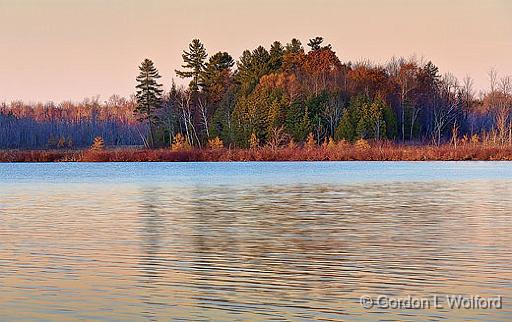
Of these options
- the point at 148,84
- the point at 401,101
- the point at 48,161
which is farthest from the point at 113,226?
the point at 148,84

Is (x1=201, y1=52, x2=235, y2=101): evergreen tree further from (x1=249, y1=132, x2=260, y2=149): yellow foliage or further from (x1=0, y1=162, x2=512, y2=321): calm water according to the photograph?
(x1=0, y1=162, x2=512, y2=321): calm water

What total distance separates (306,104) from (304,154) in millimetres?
13046

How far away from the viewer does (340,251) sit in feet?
56.0

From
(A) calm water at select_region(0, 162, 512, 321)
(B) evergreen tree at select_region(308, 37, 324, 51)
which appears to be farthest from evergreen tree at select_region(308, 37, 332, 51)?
(A) calm water at select_region(0, 162, 512, 321)

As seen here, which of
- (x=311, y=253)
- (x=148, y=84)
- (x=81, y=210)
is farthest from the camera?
(x=148, y=84)

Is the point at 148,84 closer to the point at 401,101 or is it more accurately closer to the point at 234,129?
the point at 234,129

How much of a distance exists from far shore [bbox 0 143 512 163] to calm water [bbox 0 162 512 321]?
40.7 meters

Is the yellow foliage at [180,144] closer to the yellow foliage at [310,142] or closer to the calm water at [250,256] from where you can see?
the yellow foliage at [310,142]

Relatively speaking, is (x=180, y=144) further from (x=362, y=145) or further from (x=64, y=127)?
(x=64, y=127)

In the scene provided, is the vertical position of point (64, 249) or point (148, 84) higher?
point (148, 84)

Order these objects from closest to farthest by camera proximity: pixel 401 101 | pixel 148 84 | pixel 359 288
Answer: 1. pixel 359 288
2. pixel 401 101
3. pixel 148 84

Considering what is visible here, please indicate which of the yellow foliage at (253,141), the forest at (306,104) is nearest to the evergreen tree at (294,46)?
the forest at (306,104)

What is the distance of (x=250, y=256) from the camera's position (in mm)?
16422

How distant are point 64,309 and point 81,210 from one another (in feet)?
53.0
